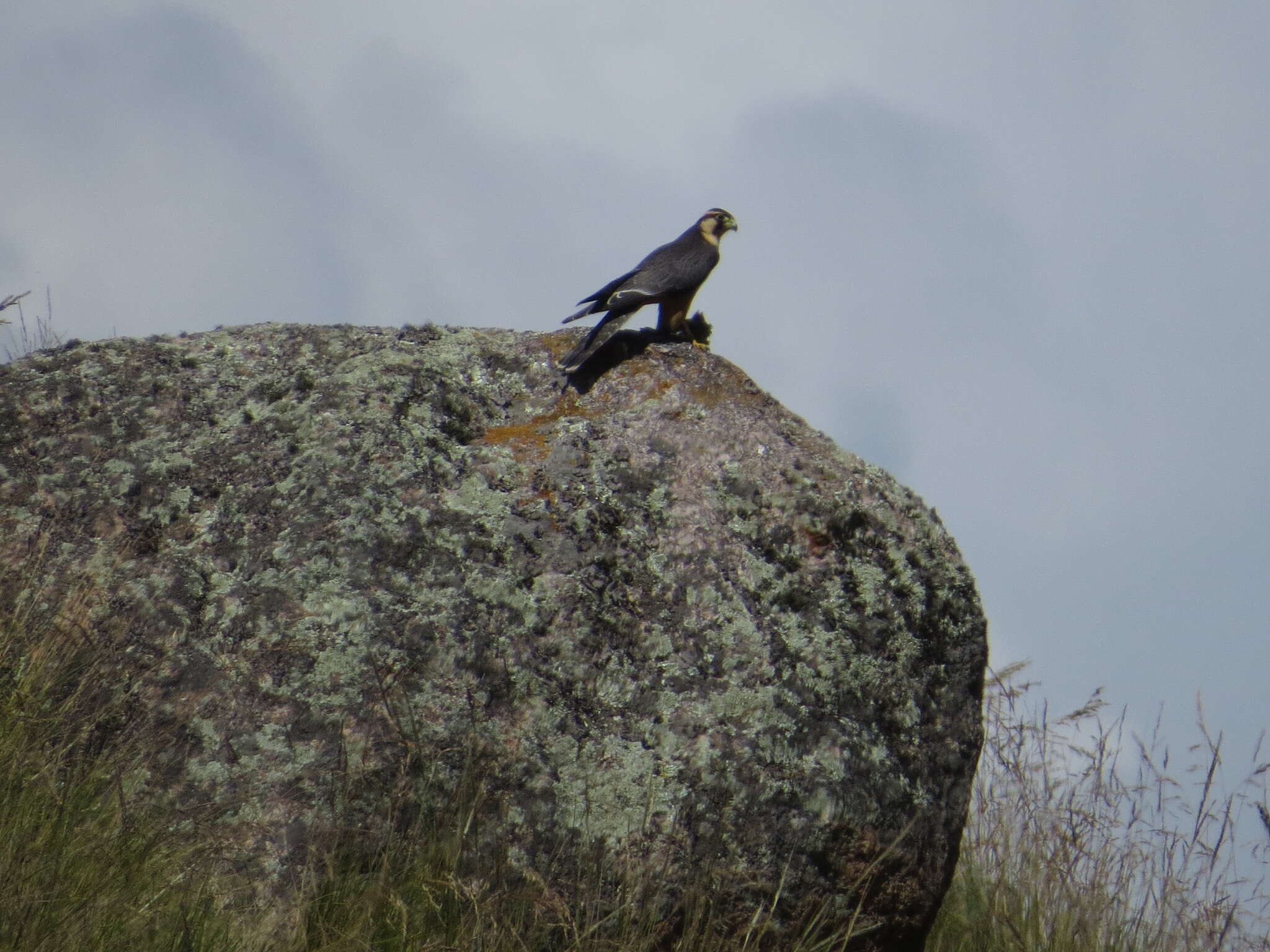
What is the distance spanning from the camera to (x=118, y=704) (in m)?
3.18

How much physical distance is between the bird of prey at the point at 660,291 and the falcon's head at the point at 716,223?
5 cm

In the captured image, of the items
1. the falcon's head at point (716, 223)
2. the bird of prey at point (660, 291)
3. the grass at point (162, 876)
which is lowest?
the grass at point (162, 876)

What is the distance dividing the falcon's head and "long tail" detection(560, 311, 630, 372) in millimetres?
1593

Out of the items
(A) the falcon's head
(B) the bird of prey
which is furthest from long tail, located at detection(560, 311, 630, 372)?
(A) the falcon's head

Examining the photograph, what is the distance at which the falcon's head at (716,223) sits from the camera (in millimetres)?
5773

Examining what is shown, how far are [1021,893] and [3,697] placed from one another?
3.56m

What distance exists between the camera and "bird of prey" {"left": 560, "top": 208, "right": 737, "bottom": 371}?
13.6ft

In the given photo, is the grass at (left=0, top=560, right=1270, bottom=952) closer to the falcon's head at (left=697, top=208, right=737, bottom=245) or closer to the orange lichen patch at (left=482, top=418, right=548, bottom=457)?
the orange lichen patch at (left=482, top=418, right=548, bottom=457)

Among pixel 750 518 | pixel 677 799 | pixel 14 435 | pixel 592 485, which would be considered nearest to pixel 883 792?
pixel 677 799

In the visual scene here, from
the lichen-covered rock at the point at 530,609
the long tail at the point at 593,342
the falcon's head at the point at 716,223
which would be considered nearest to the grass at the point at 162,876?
the lichen-covered rock at the point at 530,609

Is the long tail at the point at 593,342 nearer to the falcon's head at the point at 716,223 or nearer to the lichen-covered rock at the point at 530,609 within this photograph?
the lichen-covered rock at the point at 530,609

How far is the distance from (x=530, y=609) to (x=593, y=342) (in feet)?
3.88

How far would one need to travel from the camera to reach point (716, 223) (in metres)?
5.95

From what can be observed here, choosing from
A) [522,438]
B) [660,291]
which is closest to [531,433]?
[522,438]
